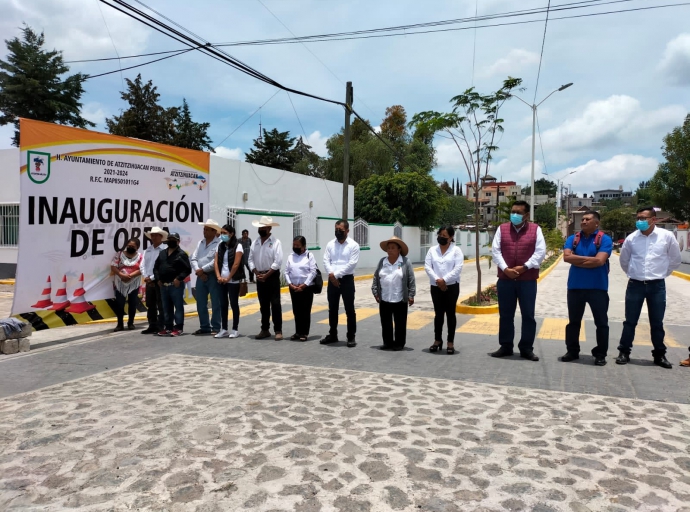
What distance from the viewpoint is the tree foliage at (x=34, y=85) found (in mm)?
31859

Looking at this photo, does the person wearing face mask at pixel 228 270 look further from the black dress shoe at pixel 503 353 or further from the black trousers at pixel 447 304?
the black dress shoe at pixel 503 353

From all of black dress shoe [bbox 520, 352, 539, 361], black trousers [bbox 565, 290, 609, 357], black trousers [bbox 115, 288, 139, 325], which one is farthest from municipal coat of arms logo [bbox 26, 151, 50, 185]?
black trousers [bbox 565, 290, 609, 357]

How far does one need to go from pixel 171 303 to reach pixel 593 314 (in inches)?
246

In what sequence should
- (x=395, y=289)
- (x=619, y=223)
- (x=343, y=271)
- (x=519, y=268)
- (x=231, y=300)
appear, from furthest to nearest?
(x=619, y=223), (x=231, y=300), (x=343, y=271), (x=395, y=289), (x=519, y=268)

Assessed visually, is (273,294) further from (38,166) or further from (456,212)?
(456,212)

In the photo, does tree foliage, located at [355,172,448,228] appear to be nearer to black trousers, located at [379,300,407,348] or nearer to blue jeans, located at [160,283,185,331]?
blue jeans, located at [160,283,185,331]

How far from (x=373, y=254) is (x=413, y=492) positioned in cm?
2336

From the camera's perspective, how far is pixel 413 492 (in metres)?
3.26

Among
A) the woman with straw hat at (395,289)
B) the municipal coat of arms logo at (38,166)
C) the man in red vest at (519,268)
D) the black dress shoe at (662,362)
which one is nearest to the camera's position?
the black dress shoe at (662,362)

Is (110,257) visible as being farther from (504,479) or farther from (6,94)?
(6,94)

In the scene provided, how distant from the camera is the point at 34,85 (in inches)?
1249

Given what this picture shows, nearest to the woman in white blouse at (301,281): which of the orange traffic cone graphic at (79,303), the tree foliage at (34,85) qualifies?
the orange traffic cone graphic at (79,303)

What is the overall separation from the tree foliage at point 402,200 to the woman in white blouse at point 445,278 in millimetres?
24046

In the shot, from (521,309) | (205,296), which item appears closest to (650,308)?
(521,309)
